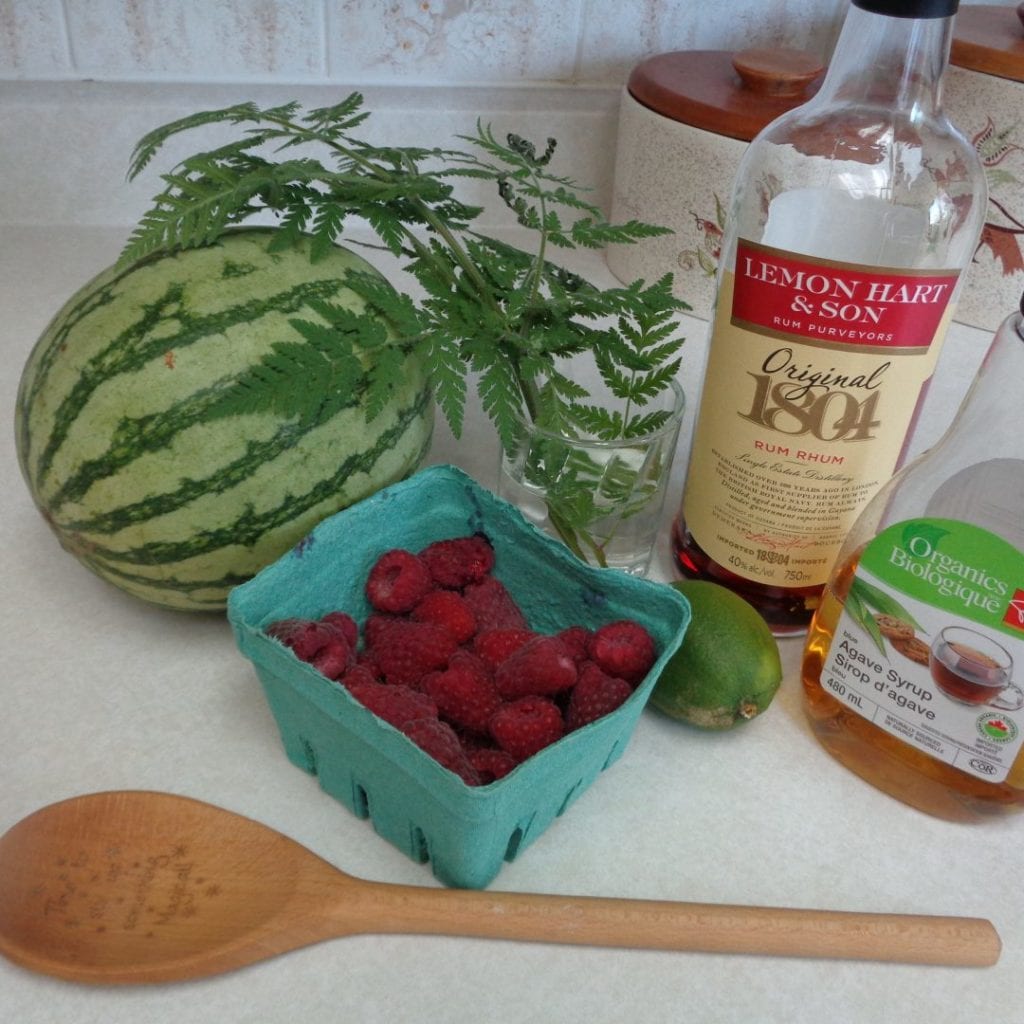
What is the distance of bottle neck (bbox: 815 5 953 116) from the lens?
0.54m

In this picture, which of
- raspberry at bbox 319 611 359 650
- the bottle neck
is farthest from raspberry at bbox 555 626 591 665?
the bottle neck

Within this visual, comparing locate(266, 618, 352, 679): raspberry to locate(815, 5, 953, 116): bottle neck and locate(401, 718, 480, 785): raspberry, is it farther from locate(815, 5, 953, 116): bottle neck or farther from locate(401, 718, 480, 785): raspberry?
locate(815, 5, 953, 116): bottle neck

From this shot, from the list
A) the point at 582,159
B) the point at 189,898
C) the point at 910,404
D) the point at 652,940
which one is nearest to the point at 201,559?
the point at 189,898

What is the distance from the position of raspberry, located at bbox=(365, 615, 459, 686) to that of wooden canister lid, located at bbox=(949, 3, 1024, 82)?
634mm

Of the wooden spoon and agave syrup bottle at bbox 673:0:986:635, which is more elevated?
agave syrup bottle at bbox 673:0:986:635

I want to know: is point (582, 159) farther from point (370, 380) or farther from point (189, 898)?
point (189, 898)

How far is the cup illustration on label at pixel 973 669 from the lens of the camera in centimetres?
50

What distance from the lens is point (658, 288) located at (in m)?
0.61

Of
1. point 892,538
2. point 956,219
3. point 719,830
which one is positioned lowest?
point 719,830

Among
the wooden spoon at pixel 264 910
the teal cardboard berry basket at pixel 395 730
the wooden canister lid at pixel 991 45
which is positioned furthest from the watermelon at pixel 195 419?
the wooden canister lid at pixel 991 45

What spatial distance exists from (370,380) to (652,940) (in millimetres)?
331

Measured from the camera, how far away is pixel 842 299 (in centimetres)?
54

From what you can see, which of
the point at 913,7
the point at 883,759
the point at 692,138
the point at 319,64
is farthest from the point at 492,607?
the point at 319,64

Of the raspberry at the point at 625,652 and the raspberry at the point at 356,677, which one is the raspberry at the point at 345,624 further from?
the raspberry at the point at 625,652
